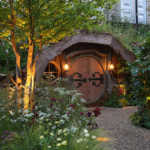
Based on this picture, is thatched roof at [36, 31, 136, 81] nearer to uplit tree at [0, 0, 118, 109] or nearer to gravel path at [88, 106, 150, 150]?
uplit tree at [0, 0, 118, 109]

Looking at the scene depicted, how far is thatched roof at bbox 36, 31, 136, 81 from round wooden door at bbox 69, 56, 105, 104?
3.35 ft

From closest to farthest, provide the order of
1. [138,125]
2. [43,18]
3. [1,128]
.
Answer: [1,128]
[43,18]
[138,125]

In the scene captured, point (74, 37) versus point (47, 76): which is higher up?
point (74, 37)

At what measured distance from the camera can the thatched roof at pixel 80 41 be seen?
6.50 metres

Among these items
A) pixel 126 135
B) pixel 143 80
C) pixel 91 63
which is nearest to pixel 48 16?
pixel 143 80

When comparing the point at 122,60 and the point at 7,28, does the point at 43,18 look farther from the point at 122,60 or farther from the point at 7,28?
the point at 122,60

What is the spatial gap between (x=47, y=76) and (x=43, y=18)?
402 centimetres

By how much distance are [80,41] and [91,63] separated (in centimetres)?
135

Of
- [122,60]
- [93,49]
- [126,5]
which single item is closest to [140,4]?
[126,5]

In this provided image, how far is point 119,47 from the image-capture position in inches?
312

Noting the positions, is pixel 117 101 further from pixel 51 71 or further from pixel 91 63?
pixel 51 71

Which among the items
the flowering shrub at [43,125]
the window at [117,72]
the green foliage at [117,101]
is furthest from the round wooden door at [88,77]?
the flowering shrub at [43,125]

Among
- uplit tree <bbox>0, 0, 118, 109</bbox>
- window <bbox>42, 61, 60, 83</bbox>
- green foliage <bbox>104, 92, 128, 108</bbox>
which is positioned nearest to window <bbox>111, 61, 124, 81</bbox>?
green foliage <bbox>104, 92, 128, 108</bbox>

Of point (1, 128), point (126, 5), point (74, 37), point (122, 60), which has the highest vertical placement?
point (126, 5)
